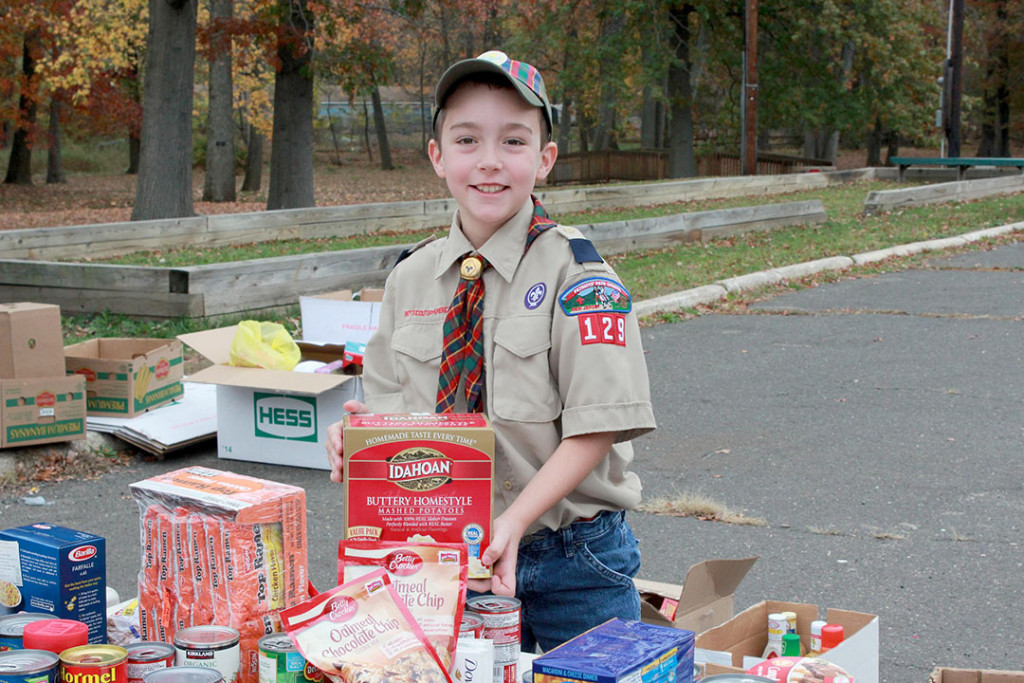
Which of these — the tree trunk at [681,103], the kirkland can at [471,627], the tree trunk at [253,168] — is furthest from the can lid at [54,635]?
the tree trunk at [681,103]

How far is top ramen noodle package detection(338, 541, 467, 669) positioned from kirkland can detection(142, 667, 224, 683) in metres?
0.28

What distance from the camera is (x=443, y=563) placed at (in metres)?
2.07

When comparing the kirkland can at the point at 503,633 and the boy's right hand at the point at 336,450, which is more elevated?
the boy's right hand at the point at 336,450

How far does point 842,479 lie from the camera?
6.02 meters

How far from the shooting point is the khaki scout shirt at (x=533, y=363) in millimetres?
2352

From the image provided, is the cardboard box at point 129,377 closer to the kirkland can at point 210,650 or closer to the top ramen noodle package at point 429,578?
the kirkland can at point 210,650

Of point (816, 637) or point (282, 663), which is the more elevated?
point (282, 663)

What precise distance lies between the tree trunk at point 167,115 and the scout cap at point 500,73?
15.3m

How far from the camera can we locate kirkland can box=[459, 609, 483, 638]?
2105 millimetres

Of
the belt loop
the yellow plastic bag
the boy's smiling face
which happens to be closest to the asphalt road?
the yellow plastic bag

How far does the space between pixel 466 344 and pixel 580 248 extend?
33 centimetres

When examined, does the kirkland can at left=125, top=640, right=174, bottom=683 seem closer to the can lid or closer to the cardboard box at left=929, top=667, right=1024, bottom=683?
the can lid

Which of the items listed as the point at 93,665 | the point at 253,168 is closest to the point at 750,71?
the point at 253,168

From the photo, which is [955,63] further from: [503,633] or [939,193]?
[503,633]
